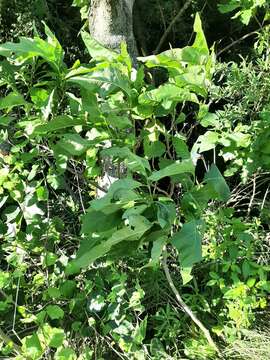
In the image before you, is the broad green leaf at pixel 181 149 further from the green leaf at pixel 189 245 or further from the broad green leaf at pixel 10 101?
the broad green leaf at pixel 10 101

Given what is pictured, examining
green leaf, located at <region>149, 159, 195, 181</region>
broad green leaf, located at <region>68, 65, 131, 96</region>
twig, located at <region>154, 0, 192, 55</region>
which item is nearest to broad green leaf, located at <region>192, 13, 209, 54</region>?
broad green leaf, located at <region>68, 65, 131, 96</region>

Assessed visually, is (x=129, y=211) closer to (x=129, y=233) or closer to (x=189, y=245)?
(x=129, y=233)

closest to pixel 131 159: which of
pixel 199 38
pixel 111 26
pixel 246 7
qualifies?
pixel 199 38

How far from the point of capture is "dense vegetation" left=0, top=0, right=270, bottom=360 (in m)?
1.82

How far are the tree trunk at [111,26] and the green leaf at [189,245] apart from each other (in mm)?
836

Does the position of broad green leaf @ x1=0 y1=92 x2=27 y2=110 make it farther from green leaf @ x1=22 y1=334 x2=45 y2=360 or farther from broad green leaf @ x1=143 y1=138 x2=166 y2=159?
green leaf @ x1=22 y1=334 x2=45 y2=360

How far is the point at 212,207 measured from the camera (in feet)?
9.75

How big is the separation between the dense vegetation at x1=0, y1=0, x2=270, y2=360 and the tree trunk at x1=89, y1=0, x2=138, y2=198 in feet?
0.25

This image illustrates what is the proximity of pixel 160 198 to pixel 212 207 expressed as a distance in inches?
43.1

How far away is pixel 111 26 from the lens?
102 inches

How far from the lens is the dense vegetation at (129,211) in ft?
5.96

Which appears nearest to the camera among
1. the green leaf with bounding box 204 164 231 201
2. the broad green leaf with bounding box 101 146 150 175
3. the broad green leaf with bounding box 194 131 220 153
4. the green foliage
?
the broad green leaf with bounding box 101 146 150 175

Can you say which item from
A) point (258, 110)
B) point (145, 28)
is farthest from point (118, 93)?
point (145, 28)

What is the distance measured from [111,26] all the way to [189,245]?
1.33 metres
